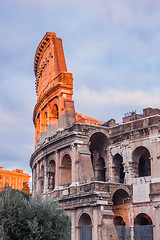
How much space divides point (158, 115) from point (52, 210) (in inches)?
434

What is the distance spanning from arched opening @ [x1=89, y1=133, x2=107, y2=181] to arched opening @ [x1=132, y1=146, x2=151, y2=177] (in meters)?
2.70

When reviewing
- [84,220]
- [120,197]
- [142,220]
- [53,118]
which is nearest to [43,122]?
[53,118]

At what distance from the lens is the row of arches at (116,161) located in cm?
2714

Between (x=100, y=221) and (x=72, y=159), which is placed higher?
(x=72, y=159)

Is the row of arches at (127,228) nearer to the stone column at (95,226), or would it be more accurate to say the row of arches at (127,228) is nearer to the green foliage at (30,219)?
the stone column at (95,226)

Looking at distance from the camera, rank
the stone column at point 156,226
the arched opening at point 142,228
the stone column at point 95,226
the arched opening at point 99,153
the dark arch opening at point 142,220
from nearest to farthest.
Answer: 1. the stone column at point 95,226
2. the stone column at point 156,226
3. the arched opening at point 142,228
4. the dark arch opening at point 142,220
5. the arched opening at point 99,153

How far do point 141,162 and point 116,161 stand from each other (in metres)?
1.96

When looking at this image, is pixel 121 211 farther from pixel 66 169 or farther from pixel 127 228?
pixel 66 169

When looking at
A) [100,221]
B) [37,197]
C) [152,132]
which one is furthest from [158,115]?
[37,197]

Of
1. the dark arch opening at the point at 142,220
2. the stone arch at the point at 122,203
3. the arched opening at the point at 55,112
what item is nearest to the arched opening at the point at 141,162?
the stone arch at the point at 122,203

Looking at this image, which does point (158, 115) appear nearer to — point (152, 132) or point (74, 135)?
point (152, 132)

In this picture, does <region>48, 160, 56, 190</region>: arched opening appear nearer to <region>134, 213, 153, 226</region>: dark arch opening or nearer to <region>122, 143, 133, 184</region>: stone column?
<region>122, 143, 133, 184</region>: stone column

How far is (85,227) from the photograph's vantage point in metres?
25.2

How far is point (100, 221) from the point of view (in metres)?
23.7
